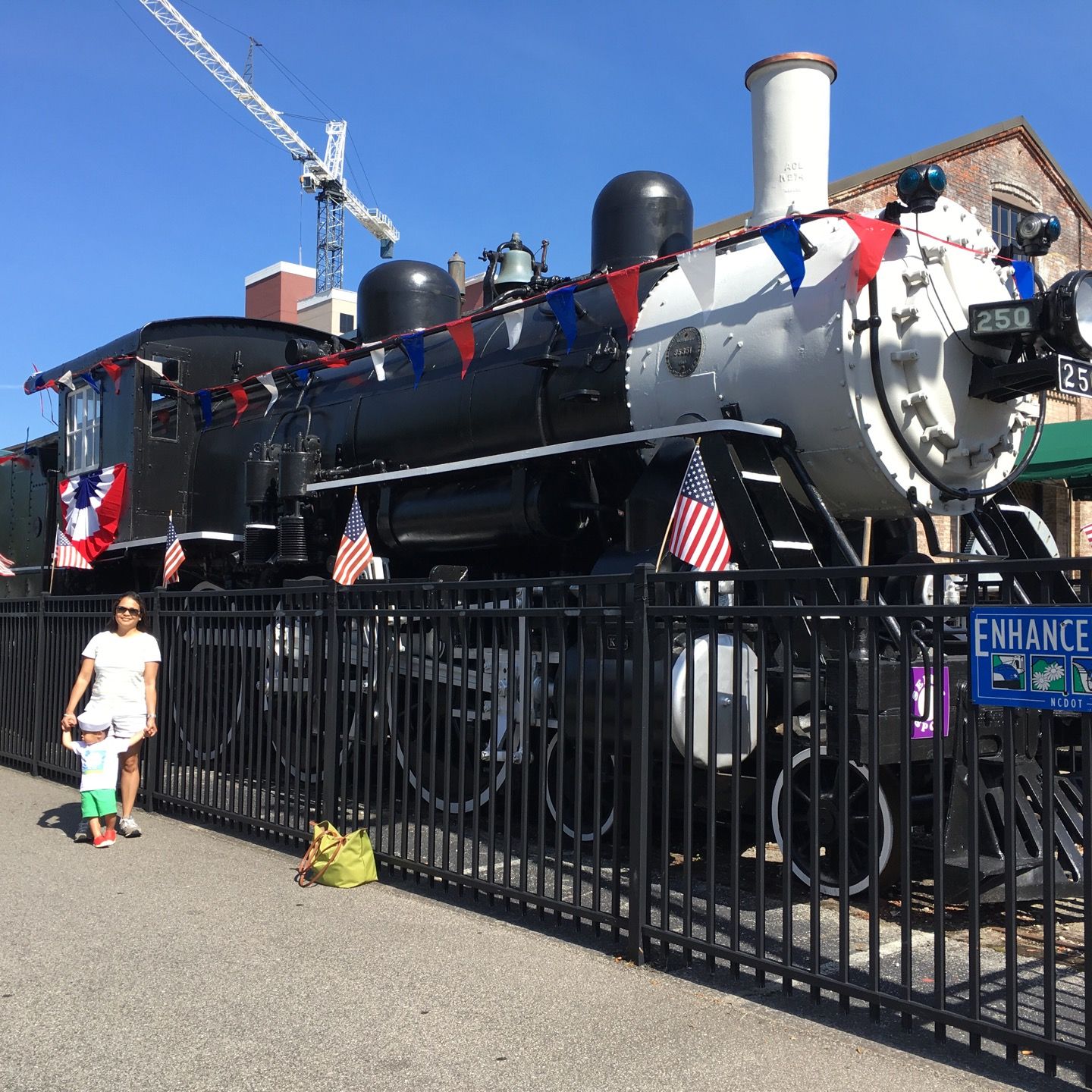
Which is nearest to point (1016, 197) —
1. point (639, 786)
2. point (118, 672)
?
point (118, 672)

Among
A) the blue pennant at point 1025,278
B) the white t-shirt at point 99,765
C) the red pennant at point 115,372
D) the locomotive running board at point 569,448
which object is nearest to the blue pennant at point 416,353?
the locomotive running board at point 569,448

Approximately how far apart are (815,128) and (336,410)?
4096mm

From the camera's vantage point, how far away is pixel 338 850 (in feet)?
A: 17.6

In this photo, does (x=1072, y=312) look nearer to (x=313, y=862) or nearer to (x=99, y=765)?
(x=313, y=862)

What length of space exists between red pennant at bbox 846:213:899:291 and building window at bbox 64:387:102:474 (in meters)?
7.74

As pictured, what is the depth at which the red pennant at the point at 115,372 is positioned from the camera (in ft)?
33.4

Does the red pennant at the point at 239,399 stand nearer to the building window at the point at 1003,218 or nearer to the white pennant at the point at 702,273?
the white pennant at the point at 702,273

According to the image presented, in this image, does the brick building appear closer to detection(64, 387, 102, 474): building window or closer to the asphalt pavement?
detection(64, 387, 102, 474): building window

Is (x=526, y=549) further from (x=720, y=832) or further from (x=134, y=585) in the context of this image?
(x=134, y=585)

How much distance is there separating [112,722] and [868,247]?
16.5 feet

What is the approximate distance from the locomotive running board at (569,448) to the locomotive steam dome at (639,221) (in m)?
1.81

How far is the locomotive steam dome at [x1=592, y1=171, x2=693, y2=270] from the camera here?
25.3ft

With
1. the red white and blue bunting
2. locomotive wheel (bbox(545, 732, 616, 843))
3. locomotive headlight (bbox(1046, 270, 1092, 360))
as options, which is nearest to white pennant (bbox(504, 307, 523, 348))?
the red white and blue bunting

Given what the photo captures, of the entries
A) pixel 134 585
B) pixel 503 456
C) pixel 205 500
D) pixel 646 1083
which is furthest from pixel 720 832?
pixel 134 585
